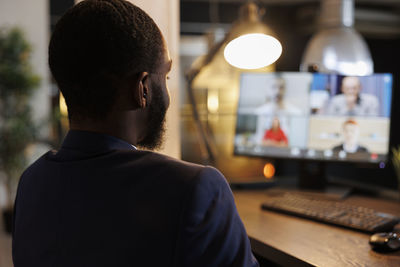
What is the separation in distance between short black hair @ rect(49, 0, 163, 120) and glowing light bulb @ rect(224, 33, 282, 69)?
83 centimetres

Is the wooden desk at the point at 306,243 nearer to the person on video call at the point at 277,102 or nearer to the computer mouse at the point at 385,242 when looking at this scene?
the computer mouse at the point at 385,242

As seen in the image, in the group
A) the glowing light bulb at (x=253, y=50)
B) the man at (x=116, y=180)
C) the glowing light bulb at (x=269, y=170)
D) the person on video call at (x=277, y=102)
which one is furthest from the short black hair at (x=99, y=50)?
the glowing light bulb at (x=269, y=170)

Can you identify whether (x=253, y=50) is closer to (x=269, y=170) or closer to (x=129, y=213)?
(x=269, y=170)

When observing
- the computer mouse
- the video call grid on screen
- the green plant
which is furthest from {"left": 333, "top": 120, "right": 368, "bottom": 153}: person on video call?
the green plant

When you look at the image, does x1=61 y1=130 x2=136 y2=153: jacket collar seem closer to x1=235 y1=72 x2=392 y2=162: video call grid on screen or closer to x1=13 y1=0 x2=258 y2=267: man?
x1=13 y1=0 x2=258 y2=267: man

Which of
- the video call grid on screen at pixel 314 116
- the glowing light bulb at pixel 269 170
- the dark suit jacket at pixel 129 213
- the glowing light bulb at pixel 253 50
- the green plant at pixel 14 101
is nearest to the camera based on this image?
the dark suit jacket at pixel 129 213

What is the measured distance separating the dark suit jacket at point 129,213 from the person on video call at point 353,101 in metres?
1.13

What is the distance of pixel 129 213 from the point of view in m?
0.64

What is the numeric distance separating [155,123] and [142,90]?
92 mm

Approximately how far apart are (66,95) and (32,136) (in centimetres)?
332

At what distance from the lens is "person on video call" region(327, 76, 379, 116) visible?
5.44 ft

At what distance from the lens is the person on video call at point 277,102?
1753 mm

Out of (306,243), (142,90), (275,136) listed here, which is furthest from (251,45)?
(142,90)

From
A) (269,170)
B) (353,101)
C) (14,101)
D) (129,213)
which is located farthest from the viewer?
(14,101)
